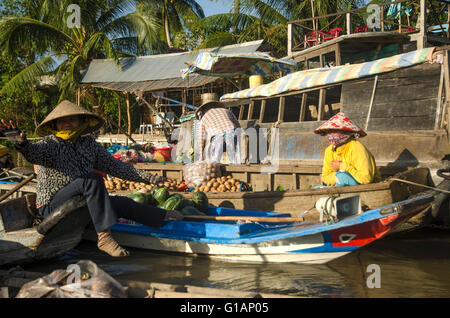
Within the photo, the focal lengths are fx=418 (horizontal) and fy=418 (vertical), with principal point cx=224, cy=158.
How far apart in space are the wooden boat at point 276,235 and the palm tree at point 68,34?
12.8 meters

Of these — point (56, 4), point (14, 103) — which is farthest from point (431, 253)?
point (14, 103)

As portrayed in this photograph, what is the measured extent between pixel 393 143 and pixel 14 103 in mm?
20062

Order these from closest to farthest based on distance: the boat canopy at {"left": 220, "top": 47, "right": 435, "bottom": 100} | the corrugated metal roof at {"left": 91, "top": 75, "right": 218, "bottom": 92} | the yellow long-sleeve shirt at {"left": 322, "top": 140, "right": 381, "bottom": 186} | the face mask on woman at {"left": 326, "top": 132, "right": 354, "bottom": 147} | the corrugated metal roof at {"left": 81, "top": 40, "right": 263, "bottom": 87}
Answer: the yellow long-sleeve shirt at {"left": 322, "top": 140, "right": 381, "bottom": 186}, the face mask on woman at {"left": 326, "top": 132, "right": 354, "bottom": 147}, the boat canopy at {"left": 220, "top": 47, "right": 435, "bottom": 100}, the corrugated metal roof at {"left": 91, "top": 75, "right": 218, "bottom": 92}, the corrugated metal roof at {"left": 81, "top": 40, "right": 263, "bottom": 87}

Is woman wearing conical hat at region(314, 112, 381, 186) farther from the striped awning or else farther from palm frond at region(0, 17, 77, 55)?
palm frond at region(0, 17, 77, 55)

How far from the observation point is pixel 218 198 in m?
5.96

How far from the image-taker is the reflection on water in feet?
13.1

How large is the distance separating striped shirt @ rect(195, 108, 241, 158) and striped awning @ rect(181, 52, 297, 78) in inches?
62.4

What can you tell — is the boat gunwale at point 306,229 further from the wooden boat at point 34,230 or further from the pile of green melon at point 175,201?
the wooden boat at point 34,230

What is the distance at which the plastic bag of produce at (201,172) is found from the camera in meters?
6.80

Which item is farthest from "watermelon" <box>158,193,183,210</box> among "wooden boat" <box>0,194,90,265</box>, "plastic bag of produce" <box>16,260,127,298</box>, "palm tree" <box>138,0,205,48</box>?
"palm tree" <box>138,0,205,48</box>

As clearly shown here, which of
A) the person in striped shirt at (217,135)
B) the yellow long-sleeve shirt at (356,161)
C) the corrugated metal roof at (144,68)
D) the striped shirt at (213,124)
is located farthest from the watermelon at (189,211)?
the corrugated metal roof at (144,68)

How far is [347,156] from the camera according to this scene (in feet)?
16.6

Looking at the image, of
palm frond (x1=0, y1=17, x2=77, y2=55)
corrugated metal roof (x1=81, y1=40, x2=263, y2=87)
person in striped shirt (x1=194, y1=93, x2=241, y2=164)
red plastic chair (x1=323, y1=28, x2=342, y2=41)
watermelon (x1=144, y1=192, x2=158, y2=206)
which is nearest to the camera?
watermelon (x1=144, y1=192, x2=158, y2=206)

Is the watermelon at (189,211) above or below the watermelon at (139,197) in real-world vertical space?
below
